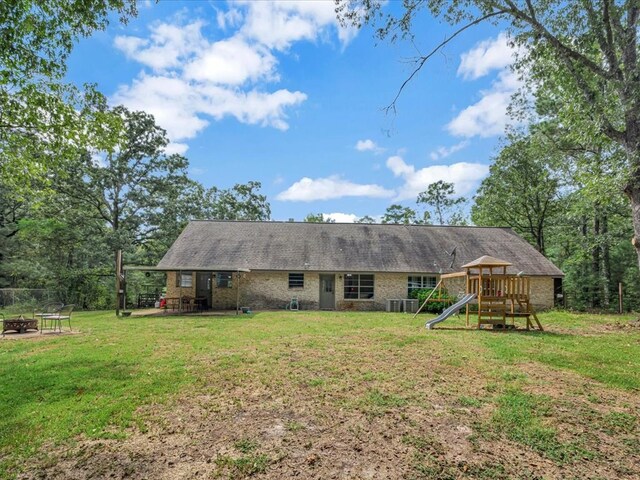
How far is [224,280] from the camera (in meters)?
20.2

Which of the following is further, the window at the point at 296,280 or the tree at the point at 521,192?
the tree at the point at 521,192

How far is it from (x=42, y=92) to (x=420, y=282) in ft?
60.2

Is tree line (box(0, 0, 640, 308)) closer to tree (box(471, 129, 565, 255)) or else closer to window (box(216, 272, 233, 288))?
tree (box(471, 129, 565, 255))

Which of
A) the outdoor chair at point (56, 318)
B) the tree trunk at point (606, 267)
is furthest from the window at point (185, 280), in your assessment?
the tree trunk at point (606, 267)

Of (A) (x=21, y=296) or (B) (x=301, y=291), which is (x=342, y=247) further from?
(A) (x=21, y=296)

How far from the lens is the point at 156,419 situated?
450 centimetres

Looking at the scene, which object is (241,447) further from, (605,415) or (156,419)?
(605,415)

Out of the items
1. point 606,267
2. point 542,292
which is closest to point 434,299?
point 542,292

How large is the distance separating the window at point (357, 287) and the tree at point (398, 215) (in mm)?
28442

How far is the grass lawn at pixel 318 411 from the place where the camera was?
351 cm

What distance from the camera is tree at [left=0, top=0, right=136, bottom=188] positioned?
23.1 ft

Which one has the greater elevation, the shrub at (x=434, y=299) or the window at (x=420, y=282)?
the window at (x=420, y=282)

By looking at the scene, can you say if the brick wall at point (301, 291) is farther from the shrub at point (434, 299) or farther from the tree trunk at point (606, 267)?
the tree trunk at point (606, 267)

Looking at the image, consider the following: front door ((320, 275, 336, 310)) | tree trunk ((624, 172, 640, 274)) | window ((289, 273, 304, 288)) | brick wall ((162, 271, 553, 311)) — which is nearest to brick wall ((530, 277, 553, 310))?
brick wall ((162, 271, 553, 311))
